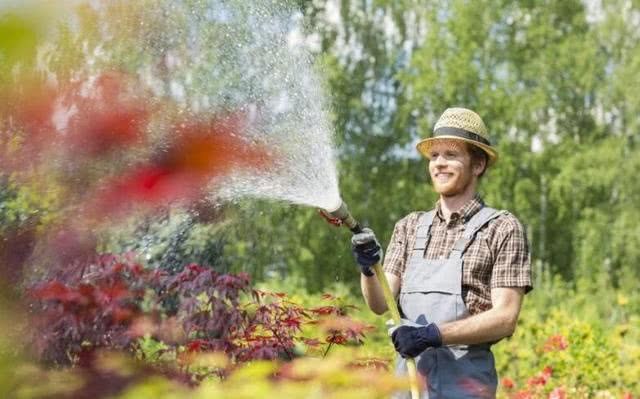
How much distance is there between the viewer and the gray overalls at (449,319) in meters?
2.69

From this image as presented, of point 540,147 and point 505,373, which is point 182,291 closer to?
point 505,373

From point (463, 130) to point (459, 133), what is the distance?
20 millimetres

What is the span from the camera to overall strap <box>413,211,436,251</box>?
9.43ft

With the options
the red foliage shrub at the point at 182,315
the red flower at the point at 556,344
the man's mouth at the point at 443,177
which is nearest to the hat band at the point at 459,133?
the man's mouth at the point at 443,177

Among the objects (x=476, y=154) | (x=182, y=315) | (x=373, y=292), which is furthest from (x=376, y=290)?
(x=182, y=315)

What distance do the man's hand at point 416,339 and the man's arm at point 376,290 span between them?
0.32 m

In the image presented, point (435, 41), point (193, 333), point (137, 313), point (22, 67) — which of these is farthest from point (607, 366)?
point (435, 41)

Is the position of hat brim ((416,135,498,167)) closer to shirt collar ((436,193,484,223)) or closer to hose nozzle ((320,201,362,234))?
shirt collar ((436,193,484,223))

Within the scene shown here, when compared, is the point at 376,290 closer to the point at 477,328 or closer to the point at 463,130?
the point at 477,328

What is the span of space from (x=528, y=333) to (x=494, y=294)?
494 cm

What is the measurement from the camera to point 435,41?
19062mm

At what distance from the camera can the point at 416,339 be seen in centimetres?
254

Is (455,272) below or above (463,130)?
below

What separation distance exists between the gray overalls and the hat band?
210mm
